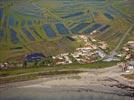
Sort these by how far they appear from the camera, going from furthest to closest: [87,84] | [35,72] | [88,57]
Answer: [88,57] < [35,72] < [87,84]

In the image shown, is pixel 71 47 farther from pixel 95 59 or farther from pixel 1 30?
pixel 1 30

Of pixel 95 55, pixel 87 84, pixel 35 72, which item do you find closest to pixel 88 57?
pixel 95 55

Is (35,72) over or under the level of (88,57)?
under

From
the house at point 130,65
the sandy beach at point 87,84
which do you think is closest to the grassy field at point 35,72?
the sandy beach at point 87,84

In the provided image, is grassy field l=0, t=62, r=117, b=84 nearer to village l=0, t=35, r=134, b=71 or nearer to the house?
village l=0, t=35, r=134, b=71

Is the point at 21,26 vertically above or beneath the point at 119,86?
above

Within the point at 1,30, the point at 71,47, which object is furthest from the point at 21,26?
the point at 71,47

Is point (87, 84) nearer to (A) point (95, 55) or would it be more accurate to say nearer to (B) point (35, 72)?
(A) point (95, 55)

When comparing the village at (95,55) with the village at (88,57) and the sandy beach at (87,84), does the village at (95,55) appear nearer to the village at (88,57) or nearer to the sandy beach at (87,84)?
the village at (88,57)

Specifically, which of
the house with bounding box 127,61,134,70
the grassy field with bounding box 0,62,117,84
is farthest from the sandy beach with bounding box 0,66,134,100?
the house with bounding box 127,61,134,70
